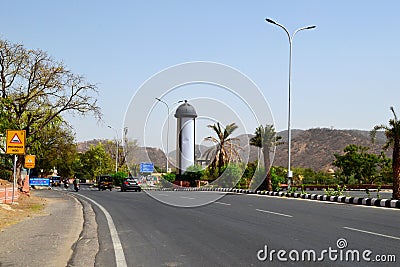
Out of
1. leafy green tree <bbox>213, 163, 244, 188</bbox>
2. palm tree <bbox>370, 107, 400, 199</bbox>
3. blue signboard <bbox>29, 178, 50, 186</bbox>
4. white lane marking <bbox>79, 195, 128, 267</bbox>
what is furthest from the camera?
blue signboard <bbox>29, 178, 50, 186</bbox>

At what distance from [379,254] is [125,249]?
4.94 meters

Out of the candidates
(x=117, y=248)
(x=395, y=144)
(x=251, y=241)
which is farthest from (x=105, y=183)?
(x=251, y=241)

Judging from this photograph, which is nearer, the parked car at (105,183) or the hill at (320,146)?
the parked car at (105,183)

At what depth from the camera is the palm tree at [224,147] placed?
63562 millimetres

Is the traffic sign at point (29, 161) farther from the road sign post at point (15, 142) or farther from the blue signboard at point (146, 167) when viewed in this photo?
the blue signboard at point (146, 167)

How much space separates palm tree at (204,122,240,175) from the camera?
63.6m

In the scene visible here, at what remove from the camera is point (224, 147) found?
64.5m

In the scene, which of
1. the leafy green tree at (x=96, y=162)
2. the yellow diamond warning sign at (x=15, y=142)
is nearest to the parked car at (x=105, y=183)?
the yellow diamond warning sign at (x=15, y=142)

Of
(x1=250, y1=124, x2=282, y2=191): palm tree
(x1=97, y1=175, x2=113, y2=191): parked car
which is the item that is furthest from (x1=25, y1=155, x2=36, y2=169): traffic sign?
(x1=97, y1=175, x2=113, y2=191): parked car

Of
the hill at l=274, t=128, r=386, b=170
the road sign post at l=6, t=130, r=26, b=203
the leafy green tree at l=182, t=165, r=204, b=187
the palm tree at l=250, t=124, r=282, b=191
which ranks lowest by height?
the leafy green tree at l=182, t=165, r=204, b=187

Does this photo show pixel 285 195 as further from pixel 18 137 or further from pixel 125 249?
pixel 125 249

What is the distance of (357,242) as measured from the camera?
10.5 m

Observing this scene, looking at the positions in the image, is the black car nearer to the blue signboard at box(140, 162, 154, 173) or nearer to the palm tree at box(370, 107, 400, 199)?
the blue signboard at box(140, 162, 154, 173)

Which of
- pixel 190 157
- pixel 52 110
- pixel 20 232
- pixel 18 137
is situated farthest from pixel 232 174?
pixel 20 232
